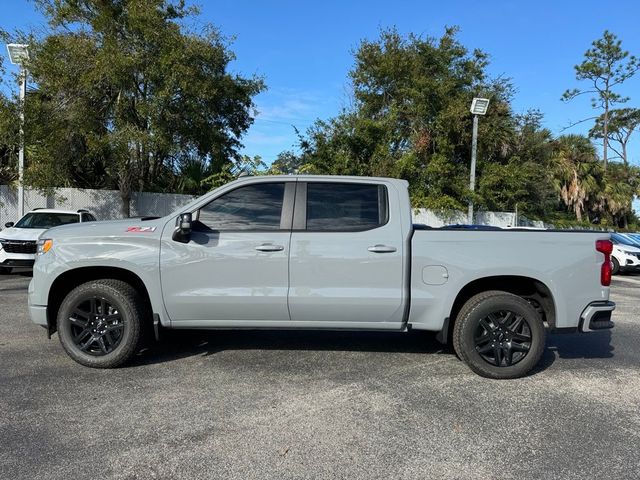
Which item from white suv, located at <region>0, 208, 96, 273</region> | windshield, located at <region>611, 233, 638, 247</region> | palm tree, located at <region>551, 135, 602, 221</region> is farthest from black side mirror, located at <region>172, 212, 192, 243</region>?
palm tree, located at <region>551, 135, 602, 221</region>

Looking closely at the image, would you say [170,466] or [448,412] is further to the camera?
[448,412]

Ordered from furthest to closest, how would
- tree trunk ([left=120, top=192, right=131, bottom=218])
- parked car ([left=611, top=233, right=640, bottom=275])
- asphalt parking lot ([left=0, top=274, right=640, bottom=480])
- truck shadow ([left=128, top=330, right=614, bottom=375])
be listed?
tree trunk ([left=120, top=192, right=131, bottom=218])
parked car ([left=611, top=233, right=640, bottom=275])
truck shadow ([left=128, top=330, right=614, bottom=375])
asphalt parking lot ([left=0, top=274, right=640, bottom=480])

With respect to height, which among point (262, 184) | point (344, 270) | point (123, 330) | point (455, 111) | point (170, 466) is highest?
point (455, 111)

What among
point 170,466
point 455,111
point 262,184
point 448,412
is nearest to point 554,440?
point 448,412

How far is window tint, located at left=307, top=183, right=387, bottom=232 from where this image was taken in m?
5.04

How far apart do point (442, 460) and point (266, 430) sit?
1.25 m

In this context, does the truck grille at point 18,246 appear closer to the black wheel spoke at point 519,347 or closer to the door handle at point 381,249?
the door handle at point 381,249

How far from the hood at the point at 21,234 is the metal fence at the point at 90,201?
5.54 metres

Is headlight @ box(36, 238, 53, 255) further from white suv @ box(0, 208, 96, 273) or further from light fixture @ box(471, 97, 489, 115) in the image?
light fixture @ box(471, 97, 489, 115)

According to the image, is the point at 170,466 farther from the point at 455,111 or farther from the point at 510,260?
the point at 455,111

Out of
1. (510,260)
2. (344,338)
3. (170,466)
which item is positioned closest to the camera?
(170,466)

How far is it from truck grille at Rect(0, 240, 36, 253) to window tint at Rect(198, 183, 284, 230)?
8717mm

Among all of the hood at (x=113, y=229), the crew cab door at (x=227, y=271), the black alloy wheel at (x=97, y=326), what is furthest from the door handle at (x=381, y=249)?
the black alloy wheel at (x=97, y=326)

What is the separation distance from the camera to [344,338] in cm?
645
